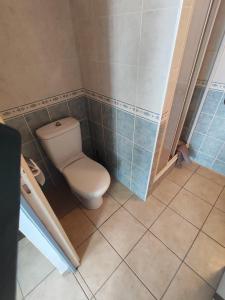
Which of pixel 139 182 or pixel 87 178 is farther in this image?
pixel 139 182

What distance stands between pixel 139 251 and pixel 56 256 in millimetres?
624

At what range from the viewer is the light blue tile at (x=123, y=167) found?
4.93 feet

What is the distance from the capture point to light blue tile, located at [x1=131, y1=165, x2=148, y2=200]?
1402 mm

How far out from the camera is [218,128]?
157 centimetres

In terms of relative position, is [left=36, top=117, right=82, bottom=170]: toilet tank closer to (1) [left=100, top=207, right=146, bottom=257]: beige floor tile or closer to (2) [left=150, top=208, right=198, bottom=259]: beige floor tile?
(1) [left=100, top=207, right=146, bottom=257]: beige floor tile

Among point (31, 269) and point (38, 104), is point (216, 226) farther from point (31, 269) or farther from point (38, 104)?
A: point (38, 104)

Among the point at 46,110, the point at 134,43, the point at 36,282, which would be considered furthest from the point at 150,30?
the point at 36,282

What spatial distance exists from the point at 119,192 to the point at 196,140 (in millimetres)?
1049

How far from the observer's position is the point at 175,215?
1.43m

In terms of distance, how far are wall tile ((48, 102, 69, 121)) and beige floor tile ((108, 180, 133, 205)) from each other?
0.88 m

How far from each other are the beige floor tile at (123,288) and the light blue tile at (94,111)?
1219 mm

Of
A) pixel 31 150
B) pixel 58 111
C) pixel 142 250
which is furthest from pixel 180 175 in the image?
pixel 31 150

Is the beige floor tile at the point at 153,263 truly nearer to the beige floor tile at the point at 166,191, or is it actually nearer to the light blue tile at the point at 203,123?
the beige floor tile at the point at 166,191

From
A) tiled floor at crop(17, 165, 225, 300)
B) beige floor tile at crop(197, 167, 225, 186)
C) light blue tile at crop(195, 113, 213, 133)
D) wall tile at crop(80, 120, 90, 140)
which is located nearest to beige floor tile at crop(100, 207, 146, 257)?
tiled floor at crop(17, 165, 225, 300)
